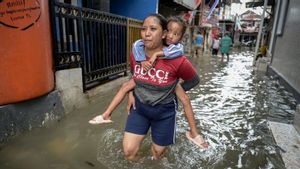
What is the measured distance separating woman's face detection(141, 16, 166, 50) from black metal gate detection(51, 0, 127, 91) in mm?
2134

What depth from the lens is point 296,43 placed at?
22.8ft

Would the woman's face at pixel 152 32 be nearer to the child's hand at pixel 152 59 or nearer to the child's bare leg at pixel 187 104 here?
the child's hand at pixel 152 59

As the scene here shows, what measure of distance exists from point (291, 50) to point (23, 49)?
7.53 metres

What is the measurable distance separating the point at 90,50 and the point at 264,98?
186 inches

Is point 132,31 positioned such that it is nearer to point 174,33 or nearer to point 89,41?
point 89,41

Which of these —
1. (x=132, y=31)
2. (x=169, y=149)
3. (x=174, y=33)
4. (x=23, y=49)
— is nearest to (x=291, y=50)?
(x=132, y=31)

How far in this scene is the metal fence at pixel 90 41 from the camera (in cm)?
402

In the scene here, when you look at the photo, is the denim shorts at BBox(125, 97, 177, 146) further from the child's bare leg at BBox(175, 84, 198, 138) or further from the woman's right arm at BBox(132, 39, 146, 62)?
the woman's right arm at BBox(132, 39, 146, 62)

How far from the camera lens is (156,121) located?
2.52 meters

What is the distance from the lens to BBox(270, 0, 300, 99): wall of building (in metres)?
6.53

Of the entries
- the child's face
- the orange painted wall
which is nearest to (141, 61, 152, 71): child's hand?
the child's face

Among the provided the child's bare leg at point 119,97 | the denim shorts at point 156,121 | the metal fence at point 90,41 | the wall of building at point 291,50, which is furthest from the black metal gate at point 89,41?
the wall of building at point 291,50

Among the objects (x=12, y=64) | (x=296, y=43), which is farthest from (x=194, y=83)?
(x=296, y=43)

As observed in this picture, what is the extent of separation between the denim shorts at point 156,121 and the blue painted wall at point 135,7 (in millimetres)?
7798
